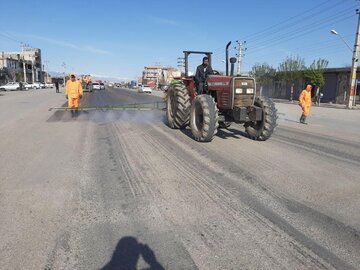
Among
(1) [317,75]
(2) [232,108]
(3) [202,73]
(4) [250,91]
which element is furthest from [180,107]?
(1) [317,75]

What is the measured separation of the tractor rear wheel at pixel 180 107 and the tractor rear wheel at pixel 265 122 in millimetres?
2145

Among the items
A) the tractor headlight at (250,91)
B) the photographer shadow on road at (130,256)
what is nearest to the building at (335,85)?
the tractor headlight at (250,91)

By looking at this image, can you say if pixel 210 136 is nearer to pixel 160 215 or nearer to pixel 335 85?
pixel 160 215

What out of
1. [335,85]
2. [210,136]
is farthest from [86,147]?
[335,85]

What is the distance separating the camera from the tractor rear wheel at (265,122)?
349 inches

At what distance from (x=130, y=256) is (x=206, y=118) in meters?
5.50

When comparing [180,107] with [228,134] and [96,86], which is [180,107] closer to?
[228,134]

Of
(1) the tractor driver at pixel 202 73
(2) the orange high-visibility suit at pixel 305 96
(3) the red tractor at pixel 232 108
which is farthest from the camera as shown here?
(2) the orange high-visibility suit at pixel 305 96

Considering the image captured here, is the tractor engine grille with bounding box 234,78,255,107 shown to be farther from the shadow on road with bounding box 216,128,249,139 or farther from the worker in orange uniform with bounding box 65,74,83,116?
the worker in orange uniform with bounding box 65,74,83,116

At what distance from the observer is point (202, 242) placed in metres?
3.44

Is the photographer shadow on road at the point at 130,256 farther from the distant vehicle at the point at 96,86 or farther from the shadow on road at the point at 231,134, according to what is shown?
the distant vehicle at the point at 96,86

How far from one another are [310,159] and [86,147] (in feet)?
16.4

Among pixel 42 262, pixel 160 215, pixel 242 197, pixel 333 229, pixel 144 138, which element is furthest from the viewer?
pixel 144 138

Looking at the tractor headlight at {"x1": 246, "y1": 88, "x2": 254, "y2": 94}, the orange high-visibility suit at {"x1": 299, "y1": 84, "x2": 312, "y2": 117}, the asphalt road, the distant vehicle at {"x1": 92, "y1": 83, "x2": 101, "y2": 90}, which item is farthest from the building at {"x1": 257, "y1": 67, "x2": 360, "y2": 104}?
the asphalt road
